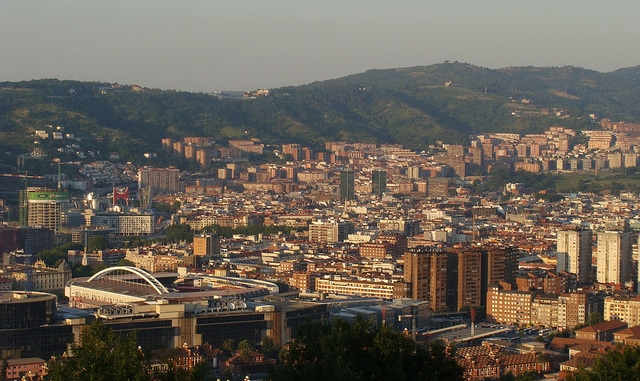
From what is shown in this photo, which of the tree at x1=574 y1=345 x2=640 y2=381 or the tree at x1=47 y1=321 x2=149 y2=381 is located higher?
the tree at x1=47 y1=321 x2=149 y2=381

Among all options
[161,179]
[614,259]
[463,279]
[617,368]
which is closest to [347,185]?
[161,179]

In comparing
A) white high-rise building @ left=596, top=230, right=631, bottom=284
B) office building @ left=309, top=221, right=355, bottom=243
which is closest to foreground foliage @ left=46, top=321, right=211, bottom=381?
white high-rise building @ left=596, top=230, right=631, bottom=284

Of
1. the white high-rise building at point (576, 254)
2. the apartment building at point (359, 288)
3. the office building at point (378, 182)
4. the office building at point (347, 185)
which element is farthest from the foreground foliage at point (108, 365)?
the office building at point (378, 182)

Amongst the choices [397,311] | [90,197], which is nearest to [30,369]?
[397,311]

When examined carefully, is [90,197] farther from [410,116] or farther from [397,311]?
[410,116]

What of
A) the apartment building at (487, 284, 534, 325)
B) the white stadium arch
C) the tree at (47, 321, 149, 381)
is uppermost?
the tree at (47, 321, 149, 381)

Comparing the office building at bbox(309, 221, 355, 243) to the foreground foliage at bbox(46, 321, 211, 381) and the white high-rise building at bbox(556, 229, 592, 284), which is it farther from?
the foreground foliage at bbox(46, 321, 211, 381)
